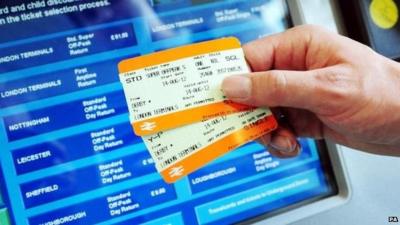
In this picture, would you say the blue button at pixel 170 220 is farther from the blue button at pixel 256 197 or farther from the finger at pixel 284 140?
the finger at pixel 284 140

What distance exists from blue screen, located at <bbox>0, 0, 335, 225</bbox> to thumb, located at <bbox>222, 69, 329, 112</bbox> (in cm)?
28

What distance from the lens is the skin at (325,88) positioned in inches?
29.4

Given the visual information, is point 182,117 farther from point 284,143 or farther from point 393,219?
point 393,219

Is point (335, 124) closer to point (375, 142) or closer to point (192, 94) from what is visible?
point (375, 142)

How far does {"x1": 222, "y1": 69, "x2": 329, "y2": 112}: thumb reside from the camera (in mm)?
739

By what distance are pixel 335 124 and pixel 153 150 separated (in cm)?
31

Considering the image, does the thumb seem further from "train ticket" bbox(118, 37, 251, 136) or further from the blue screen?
the blue screen

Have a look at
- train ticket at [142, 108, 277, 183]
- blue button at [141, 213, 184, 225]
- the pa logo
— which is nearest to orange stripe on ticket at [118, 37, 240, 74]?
train ticket at [142, 108, 277, 183]

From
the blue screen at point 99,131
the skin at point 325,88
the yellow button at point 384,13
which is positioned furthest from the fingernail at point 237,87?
the yellow button at point 384,13

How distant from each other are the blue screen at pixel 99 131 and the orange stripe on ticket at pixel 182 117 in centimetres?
23

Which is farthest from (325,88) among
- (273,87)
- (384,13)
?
(384,13)

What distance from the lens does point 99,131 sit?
0.93 m

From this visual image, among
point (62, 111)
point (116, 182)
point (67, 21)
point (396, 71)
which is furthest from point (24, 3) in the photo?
point (396, 71)

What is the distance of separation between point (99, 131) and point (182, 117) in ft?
0.82
